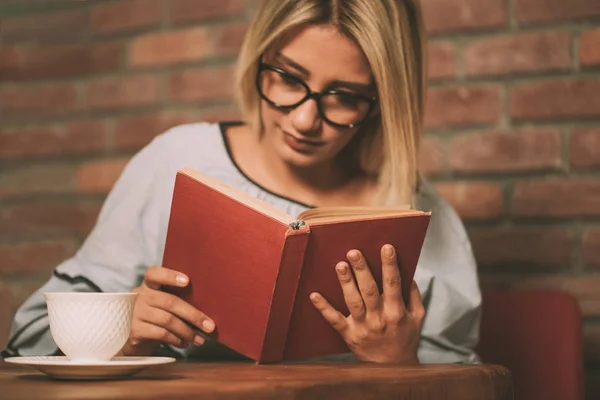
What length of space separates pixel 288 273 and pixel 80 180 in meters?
1.32

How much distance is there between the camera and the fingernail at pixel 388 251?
1.17 m

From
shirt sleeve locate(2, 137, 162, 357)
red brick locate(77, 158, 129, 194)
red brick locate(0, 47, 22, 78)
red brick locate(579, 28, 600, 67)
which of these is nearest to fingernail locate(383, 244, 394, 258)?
shirt sleeve locate(2, 137, 162, 357)

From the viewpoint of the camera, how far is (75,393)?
0.72 meters

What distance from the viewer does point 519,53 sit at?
190 cm

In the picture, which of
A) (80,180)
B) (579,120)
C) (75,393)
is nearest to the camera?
(75,393)

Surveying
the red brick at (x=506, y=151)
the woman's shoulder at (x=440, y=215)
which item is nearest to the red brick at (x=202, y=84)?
the red brick at (x=506, y=151)

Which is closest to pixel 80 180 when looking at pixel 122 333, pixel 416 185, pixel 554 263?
pixel 416 185

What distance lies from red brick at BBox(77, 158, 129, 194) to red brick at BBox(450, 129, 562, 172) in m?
0.88

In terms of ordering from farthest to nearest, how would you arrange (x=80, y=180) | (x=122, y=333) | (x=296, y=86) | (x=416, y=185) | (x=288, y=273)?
(x=80, y=180)
(x=416, y=185)
(x=296, y=86)
(x=288, y=273)
(x=122, y=333)

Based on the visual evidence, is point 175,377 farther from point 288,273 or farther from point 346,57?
point 346,57

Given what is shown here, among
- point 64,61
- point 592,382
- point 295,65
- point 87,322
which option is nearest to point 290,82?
point 295,65

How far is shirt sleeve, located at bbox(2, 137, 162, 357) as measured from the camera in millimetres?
1386

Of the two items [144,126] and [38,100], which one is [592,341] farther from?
[38,100]

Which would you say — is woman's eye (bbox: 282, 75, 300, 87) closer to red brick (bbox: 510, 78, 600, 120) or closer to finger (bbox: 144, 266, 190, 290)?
finger (bbox: 144, 266, 190, 290)
